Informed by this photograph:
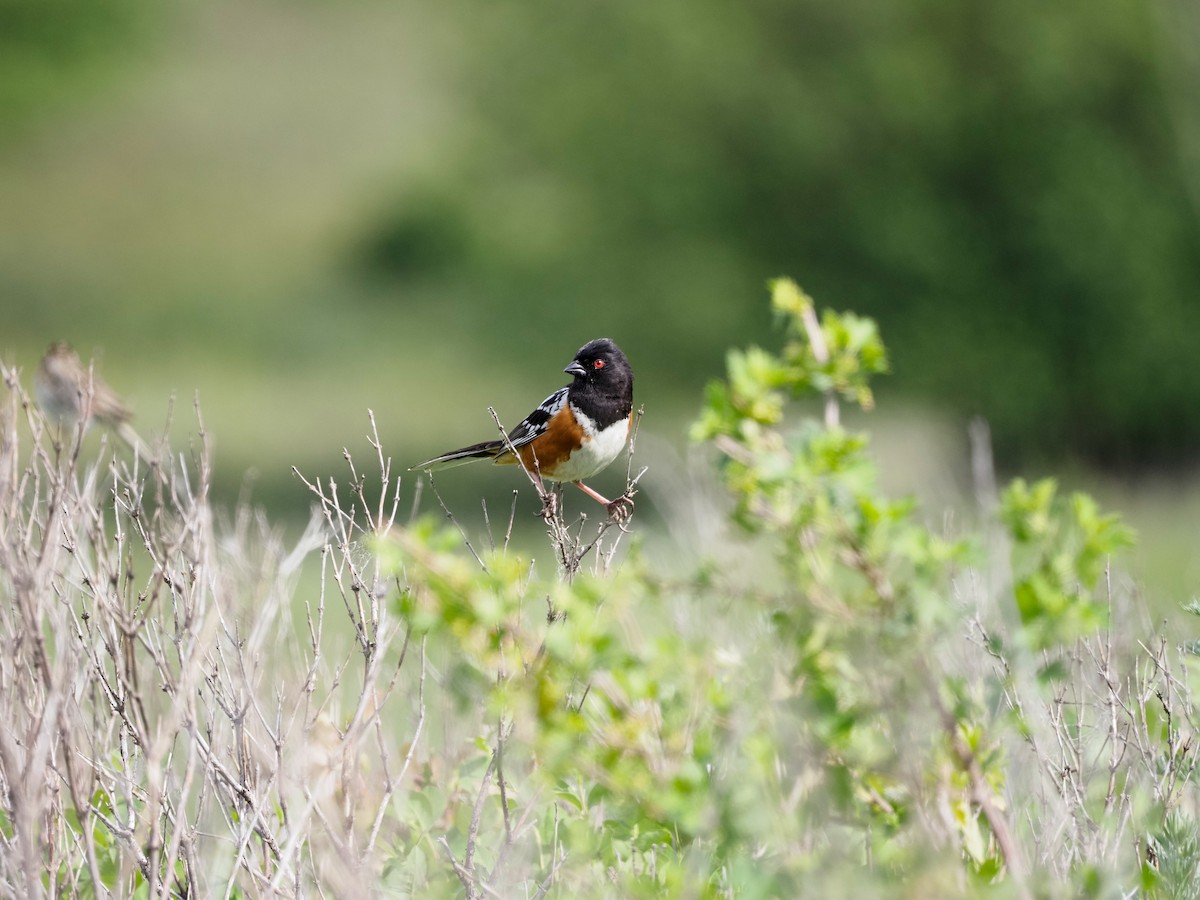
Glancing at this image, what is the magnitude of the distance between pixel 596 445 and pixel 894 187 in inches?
487

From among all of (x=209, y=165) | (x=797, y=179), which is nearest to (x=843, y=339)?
(x=797, y=179)

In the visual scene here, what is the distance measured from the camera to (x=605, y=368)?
498 centimetres

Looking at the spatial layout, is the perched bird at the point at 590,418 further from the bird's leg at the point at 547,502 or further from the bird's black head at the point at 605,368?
the bird's leg at the point at 547,502

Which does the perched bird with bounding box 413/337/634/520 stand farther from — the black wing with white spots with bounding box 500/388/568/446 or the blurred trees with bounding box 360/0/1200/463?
the blurred trees with bounding box 360/0/1200/463

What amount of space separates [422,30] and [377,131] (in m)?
6.95

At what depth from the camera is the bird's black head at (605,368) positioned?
16.2 feet

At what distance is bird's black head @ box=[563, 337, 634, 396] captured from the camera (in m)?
4.95

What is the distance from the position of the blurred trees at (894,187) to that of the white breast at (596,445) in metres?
11.6

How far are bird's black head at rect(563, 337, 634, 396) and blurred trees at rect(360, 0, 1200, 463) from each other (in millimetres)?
11635

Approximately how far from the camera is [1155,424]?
16984 mm

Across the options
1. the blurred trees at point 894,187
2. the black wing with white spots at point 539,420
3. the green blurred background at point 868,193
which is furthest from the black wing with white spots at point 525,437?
the blurred trees at point 894,187

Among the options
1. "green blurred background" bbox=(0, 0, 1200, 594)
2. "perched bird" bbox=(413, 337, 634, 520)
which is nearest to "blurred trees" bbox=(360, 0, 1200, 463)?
"green blurred background" bbox=(0, 0, 1200, 594)

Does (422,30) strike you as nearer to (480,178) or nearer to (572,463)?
(480,178)

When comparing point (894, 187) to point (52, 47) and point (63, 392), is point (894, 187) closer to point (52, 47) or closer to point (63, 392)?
point (63, 392)
